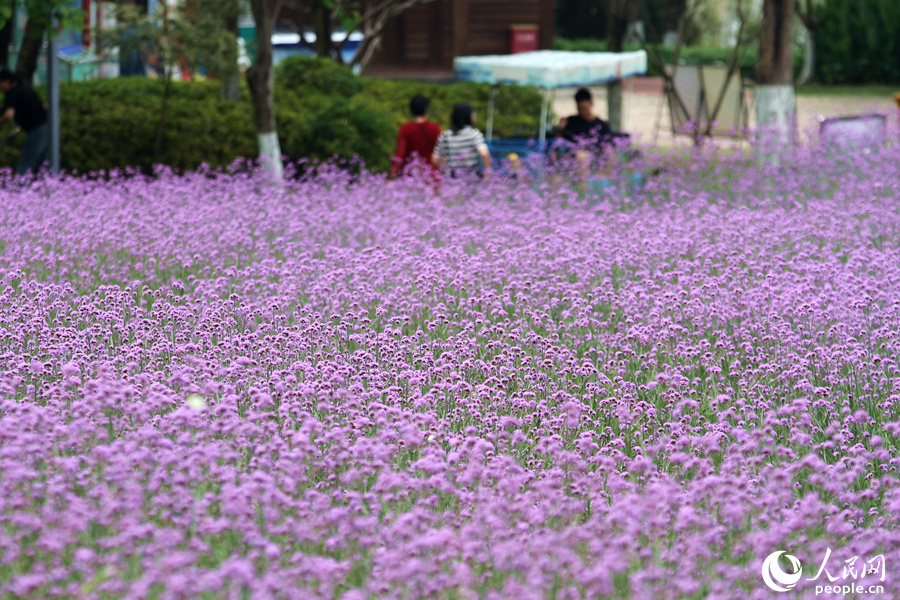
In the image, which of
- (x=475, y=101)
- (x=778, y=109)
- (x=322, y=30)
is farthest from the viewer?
(x=322, y=30)

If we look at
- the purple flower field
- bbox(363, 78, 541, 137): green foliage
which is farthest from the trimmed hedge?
the purple flower field

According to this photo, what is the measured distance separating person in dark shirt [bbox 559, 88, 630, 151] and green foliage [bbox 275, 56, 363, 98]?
14.4ft

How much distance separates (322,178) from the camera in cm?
1273

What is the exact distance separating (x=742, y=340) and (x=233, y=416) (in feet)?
11.2

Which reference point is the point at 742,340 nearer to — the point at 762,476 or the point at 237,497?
the point at 762,476

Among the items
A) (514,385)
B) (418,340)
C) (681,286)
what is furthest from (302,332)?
(681,286)

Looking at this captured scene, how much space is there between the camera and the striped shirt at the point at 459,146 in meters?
11.9

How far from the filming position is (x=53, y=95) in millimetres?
12109

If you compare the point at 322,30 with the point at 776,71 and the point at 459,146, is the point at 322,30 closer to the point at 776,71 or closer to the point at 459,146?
the point at 776,71

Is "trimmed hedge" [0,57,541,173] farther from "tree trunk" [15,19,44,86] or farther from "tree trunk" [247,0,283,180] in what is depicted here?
"tree trunk" [247,0,283,180]

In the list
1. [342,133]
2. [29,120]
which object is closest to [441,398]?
[342,133]

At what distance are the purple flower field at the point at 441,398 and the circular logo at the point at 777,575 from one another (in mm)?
30

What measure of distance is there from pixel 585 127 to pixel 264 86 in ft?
11.9

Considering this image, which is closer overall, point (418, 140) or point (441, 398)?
point (441, 398)
